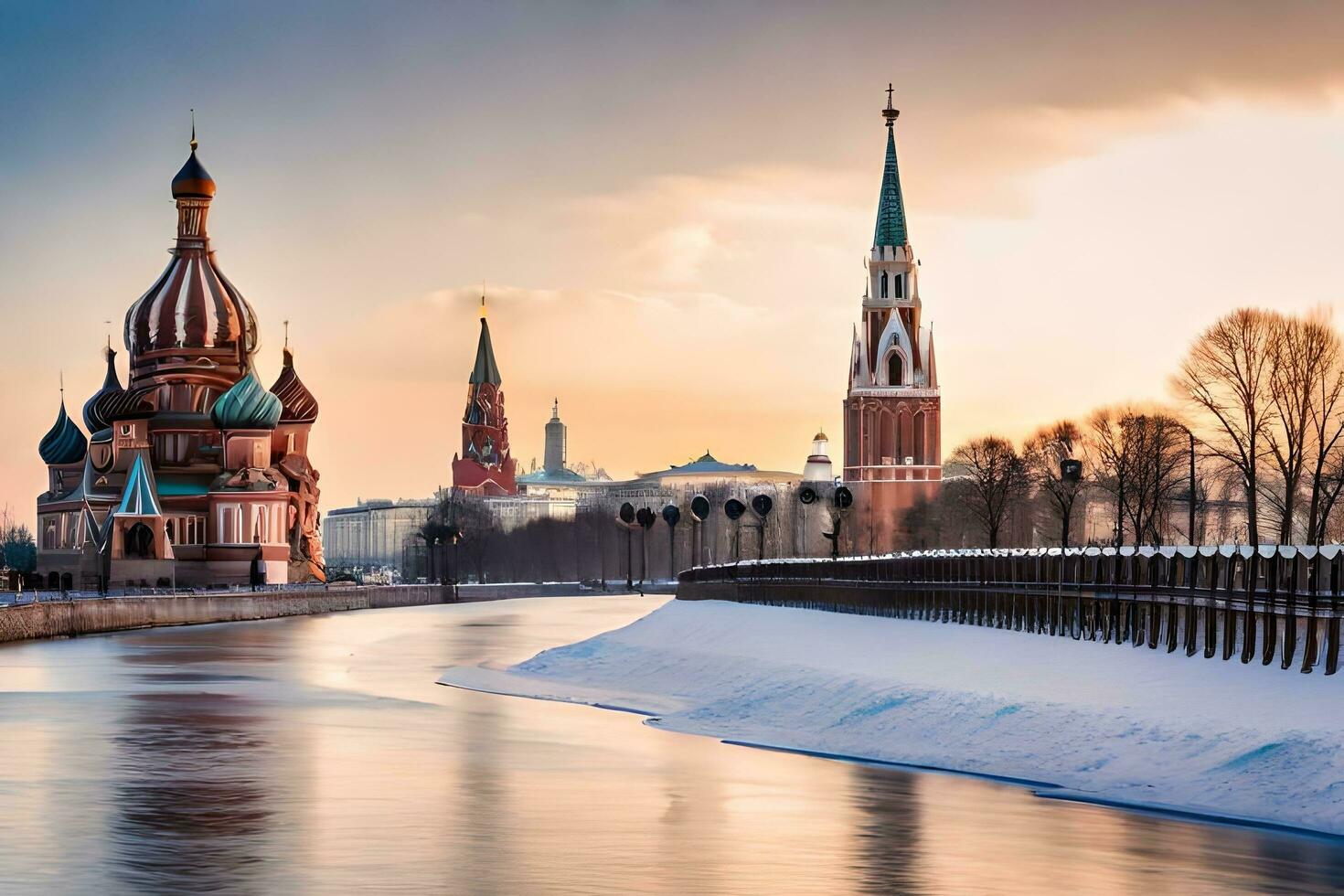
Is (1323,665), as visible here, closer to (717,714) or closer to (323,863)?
(717,714)

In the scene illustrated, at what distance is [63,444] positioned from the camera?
472 feet

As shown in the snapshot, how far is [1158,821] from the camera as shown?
70.1 ft

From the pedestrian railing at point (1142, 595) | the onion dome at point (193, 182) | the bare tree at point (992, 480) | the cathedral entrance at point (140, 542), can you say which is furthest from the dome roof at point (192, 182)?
the pedestrian railing at point (1142, 595)

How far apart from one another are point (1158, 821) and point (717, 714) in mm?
13735

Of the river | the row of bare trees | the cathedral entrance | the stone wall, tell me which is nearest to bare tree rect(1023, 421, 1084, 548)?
the row of bare trees

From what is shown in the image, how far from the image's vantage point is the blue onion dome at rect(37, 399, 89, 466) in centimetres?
14350

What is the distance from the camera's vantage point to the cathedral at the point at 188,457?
12681cm

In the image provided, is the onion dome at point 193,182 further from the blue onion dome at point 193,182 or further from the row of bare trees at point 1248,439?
the row of bare trees at point 1248,439

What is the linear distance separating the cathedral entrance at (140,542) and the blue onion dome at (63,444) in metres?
18.3

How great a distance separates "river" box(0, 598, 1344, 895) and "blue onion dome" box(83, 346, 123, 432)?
107 m

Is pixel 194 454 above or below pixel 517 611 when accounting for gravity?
above

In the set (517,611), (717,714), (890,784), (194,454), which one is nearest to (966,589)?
(717,714)

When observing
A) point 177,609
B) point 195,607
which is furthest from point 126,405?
point 177,609

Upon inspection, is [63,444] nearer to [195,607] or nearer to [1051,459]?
[195,607]
